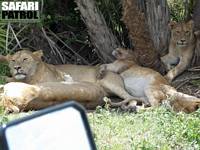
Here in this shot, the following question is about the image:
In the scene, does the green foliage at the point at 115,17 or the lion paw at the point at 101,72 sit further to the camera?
the green foliage at the point at 115,17

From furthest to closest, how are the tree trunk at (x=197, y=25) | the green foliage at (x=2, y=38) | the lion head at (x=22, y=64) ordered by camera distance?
1. the tree trunk at (x=197, y=25)
2. the green foliage at (x=2, y=38)
3. the lion head at (x=22, y=64)

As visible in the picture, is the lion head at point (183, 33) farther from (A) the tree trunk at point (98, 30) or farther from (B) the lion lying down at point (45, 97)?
(B) the lion lying down at point (45, 97)

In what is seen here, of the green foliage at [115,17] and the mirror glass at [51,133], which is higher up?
the mirror glass at [51,133]

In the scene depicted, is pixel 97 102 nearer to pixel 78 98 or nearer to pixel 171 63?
pixel 78 98

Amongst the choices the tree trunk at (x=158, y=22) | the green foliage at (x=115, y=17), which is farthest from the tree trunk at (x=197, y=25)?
the green foliage at (x=115, y=17)

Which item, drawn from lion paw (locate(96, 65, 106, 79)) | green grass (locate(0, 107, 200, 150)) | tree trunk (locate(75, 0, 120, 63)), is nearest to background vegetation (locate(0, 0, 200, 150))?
green grass (locate(0, 107, 200, 150))

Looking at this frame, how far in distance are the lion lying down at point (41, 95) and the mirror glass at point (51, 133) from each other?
568cm

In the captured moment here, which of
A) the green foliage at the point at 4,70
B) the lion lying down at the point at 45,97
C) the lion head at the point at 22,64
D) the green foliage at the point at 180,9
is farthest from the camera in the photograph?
the green foliage at the point at 180,9

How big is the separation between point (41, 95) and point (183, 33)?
2908 mm

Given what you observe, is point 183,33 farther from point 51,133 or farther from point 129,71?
point 51,133

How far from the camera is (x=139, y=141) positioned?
4.60 meters

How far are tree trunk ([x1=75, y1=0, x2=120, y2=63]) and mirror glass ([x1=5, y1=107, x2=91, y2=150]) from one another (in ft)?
25.3

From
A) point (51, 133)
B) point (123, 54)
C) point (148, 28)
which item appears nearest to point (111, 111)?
point (123, 54)

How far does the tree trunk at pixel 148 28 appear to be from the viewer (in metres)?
8.45
